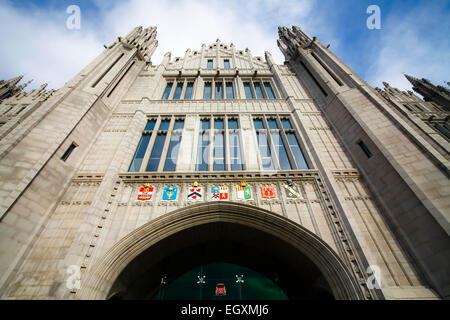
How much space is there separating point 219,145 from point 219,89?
6820 mm

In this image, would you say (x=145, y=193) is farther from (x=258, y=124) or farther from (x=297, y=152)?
(x=297, y=152)

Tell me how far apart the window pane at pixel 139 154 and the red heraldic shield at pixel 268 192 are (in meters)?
6.06

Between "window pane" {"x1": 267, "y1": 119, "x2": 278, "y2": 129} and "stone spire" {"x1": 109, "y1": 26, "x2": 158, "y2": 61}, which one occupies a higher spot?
"stone spire" {"x1": 109, "y1": 26, "x2": 158, "y2": 61}

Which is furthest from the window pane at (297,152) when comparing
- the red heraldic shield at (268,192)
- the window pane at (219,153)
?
the window pane at (219,153)

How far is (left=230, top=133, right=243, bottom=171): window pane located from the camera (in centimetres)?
955

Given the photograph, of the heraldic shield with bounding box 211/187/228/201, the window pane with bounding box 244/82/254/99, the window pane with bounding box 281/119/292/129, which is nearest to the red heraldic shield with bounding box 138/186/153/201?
the heraldic shield with bounding box 211/187/228/201

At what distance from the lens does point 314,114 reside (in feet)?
39.6

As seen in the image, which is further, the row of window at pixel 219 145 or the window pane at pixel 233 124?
the window pane at pixel 233 124

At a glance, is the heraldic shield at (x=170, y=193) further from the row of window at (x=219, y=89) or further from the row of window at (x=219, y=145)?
the row of window at (x=219, y=89)

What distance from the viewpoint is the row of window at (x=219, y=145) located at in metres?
9.60

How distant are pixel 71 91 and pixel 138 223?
8137 millimetres

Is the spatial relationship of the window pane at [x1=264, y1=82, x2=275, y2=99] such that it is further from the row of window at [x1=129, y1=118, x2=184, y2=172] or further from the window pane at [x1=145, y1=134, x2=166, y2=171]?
the window pane at [x1=145, y1=134, x2=166, y2=171]

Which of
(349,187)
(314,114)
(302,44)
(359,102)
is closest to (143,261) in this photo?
(349,187)
